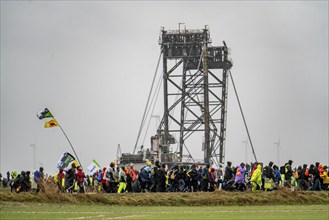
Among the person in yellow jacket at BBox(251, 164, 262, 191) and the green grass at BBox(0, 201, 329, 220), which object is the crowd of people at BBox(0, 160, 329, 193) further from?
the green grass at BBox(0, 201, 329, 220)

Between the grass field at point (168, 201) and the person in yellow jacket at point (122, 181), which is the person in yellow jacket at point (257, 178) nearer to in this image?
the grass field at point (168, 201)

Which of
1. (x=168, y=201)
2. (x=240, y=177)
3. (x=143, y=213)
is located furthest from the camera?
(x=240, y=177)

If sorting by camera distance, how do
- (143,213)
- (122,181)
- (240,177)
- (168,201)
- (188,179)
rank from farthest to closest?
(188,179)
(122,181)
(240,177)
(168,201)
(143,213)

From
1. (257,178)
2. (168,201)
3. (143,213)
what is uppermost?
(257,178)

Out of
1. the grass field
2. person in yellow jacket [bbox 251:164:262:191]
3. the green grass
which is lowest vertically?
the green grass

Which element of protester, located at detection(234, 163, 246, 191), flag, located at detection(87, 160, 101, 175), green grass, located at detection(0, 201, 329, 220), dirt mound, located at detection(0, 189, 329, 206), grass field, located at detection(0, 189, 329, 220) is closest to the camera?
green grass, located at detection(0, 201, 329, 220)

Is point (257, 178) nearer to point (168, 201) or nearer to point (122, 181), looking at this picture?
point (122, 181)

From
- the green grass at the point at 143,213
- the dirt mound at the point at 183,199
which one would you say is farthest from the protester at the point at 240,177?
the green grass at the point at 143,213

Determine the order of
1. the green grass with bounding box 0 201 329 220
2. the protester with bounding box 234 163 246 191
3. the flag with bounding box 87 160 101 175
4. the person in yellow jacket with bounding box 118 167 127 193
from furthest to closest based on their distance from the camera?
the flag with bounding box 87 160 101 175
the person in yellow jacket with bounding box 118 167 127 193
the protester with bounding box 234 163 246 191
the green grass with bounding box 0 201 329 220

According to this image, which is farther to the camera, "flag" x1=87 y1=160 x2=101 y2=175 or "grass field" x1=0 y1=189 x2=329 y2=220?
"flag" x1=87 y1=160 x2=101 y2=175

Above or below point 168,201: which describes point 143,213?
below

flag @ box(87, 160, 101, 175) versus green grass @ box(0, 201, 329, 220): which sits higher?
flag @ box(87, 160, 101, 175)

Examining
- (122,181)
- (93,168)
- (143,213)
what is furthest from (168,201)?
(93,168)

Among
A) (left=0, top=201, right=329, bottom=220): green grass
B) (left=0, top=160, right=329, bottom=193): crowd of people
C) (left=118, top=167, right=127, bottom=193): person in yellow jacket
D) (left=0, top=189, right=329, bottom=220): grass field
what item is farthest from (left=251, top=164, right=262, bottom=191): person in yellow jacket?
(left=0, top=201, right=329, bottom=220): green grass
